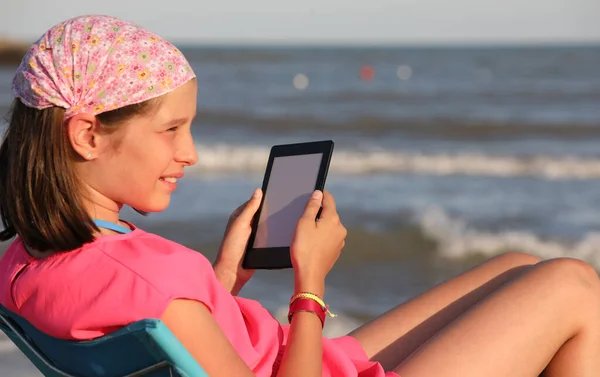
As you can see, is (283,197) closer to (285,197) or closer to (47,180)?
(285,197)

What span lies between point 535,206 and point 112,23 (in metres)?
6.88

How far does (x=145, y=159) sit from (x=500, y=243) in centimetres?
533

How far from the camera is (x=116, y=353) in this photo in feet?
5.98

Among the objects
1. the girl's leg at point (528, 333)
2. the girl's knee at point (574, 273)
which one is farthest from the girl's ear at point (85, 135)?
the girl's knee at point (574, 273)

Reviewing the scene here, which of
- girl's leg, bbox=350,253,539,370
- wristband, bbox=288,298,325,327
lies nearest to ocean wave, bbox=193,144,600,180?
girl's leg, bbox=350,253,539,370

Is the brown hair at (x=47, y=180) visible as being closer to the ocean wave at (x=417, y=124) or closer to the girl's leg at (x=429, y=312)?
the girl's leg at (x=429, y=312)

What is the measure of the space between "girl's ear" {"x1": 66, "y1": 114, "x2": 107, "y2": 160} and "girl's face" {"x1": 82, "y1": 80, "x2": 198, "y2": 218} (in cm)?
2

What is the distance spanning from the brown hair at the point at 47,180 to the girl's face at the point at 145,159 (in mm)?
31

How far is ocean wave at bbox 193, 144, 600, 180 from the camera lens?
34.6ft

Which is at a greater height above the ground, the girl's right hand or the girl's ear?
the girl's ear

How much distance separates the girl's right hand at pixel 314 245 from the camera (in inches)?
82.7

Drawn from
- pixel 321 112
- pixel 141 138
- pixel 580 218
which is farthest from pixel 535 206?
pixel 321 112

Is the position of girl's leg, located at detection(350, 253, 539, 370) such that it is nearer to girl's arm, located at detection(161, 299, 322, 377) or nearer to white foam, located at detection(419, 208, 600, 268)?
girl's arm, located at detection(161, 299, 322, 377)

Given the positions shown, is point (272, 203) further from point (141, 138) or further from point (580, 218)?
point (580, 218)
